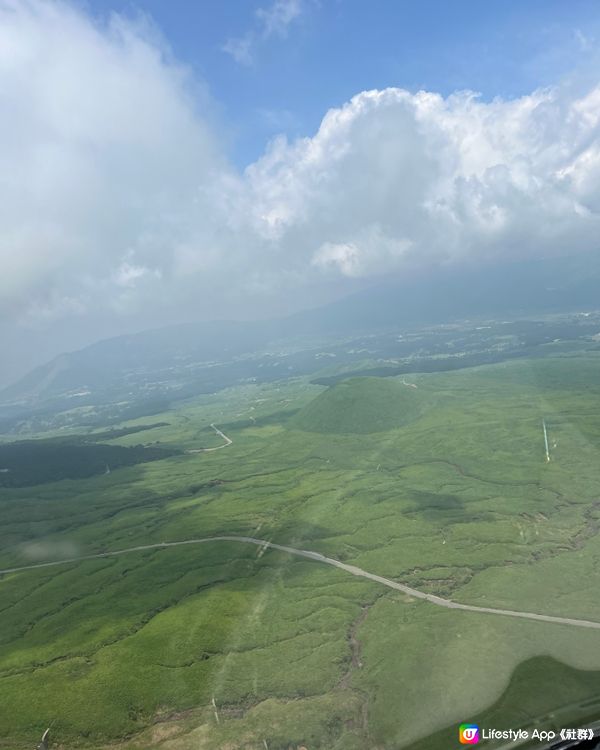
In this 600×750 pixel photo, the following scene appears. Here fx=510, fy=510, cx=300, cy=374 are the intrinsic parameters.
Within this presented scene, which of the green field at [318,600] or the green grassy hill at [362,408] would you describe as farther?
the green grassy hill at [362,408]

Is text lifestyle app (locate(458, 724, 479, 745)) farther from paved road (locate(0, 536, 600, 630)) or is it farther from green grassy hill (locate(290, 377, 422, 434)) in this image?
green grassy hill (locate(290, 377, 422, 434))

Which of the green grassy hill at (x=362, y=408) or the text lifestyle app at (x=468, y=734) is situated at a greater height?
the green grassy hill at (x=362, y=408)

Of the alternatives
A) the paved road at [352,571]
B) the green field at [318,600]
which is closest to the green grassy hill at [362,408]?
the green field at [318,600]

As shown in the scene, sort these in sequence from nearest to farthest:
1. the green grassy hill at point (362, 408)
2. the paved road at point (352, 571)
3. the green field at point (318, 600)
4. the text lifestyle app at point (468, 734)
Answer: the text lifestyle app at point (468, 734)
the green field at point (318, 600)
the paved road at point (352, 571)
the green grassy hill at point (362, 408)

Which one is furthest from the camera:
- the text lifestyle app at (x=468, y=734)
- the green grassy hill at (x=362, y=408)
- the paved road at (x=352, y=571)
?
the green grassy hill at (x=362, y=408)

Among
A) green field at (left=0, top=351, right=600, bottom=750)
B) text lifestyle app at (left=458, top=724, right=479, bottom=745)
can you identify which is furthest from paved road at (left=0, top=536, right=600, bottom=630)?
text lifestyle app at (left=458, top=724, right=479, bottom=745)

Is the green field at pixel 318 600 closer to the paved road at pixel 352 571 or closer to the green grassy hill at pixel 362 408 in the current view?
the paved road at pixel 352 571
